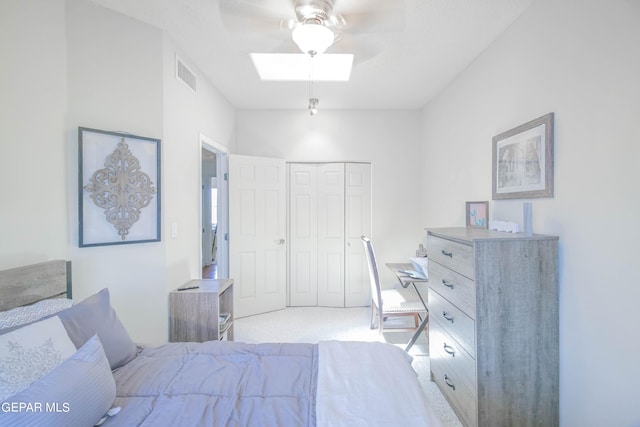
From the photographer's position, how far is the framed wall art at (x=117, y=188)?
181 centimetres

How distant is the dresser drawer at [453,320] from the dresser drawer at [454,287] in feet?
0.14

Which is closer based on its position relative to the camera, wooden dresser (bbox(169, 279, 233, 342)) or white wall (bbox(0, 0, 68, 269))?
white wall (bbox(0, 0, 68, 269))

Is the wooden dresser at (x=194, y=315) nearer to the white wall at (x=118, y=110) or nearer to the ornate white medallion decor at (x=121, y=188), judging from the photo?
the white wall at (x=118, y=110)

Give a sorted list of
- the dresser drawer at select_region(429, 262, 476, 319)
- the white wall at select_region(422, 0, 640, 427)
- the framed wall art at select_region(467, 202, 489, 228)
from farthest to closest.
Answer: the framed wall art at select_region(467, 202, 489, 228)
the dresser drawer at select_region(429, 262, 476, 319)
the white wall at select_region(422, 0, 640, 427)

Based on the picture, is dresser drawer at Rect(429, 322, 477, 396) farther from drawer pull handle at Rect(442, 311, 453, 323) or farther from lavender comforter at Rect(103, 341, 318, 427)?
lavender comforter at Rect(103, 341, 318, 427)

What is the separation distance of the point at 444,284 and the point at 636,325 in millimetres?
893

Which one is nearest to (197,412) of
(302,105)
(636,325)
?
(636,325)

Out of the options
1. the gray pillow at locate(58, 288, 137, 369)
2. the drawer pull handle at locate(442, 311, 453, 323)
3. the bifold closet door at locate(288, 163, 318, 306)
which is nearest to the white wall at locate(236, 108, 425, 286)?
the bifold closet door at locate(288, 163, 318, 306)

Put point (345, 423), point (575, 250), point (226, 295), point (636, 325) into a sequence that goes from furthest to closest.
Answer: point (226, 295) → point (575, 250) → point (636, 325) → point (345, 423)

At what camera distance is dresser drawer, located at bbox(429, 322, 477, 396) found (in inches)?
63.3

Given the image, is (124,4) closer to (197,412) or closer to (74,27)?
(74,27)

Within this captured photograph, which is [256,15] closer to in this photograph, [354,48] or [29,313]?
[354,48]

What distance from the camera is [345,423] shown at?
0.97 m

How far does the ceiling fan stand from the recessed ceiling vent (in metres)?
0.65
